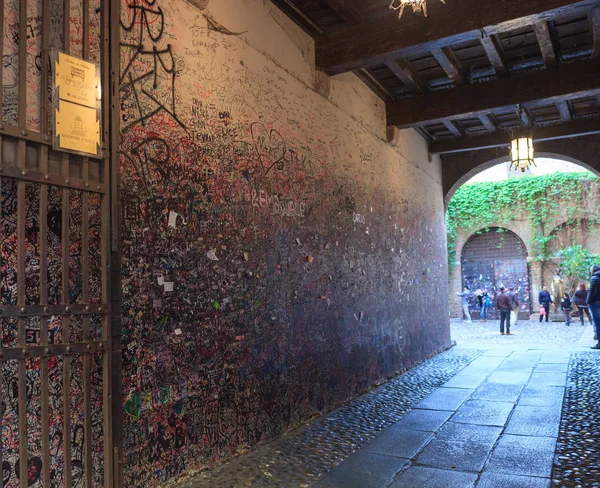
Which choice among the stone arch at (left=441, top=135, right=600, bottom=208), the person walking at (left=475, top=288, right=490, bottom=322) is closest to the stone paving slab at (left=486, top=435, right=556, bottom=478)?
the stone arch at (left=441, top=135, right=600, bottom=208)

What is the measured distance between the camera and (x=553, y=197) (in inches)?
738

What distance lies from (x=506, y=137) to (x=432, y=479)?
7580mm

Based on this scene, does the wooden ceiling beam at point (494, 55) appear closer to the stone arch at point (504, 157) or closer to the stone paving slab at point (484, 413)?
the stone arch at point (504, 157)

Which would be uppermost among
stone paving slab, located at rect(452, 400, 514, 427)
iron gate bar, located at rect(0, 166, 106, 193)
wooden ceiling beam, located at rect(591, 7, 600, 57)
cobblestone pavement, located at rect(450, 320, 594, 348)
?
wooden ceiling beam, located at rect(591, 7, 600, 57)

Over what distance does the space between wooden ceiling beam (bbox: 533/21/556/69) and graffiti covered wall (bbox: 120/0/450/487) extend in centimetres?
225

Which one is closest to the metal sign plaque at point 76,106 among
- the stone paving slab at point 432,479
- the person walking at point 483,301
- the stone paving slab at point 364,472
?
the stone paving slab at point 364,472

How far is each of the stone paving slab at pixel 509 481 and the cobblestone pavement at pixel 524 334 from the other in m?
7.96

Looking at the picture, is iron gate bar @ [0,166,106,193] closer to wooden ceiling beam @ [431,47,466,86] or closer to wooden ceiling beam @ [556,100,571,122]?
wooden ceiling beam @ [431,47,466,86]

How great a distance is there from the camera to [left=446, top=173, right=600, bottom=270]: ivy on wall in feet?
60.6

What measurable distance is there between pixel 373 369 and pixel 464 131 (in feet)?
17.2

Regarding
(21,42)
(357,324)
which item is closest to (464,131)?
(357,324)

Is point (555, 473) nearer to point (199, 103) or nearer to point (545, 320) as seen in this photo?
point (199, 103)

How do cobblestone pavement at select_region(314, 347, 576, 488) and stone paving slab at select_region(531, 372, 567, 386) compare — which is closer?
cobblestone pavement at select_region(314, 347, 576, 488)

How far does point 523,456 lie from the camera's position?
13.0ft
